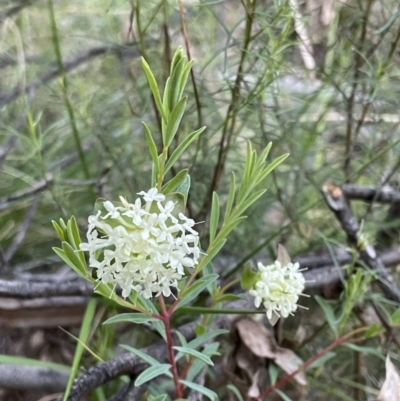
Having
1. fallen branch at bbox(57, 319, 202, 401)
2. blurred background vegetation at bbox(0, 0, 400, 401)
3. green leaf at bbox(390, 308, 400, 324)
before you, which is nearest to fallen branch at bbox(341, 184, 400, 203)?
blurred background vegetation at bbox(0, 0, 400, 401)

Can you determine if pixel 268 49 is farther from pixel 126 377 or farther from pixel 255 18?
pixel 126 377

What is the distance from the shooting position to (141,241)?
0.21 m

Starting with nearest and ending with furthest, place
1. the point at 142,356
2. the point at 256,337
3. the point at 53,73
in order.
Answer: the point at 142,356 < the point at 256,337 < the point at 53,73

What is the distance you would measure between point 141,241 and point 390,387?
0.28 meters

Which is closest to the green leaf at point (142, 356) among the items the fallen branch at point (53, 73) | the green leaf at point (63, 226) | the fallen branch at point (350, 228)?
the green leaf at point (63, 226)

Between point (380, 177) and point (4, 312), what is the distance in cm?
43

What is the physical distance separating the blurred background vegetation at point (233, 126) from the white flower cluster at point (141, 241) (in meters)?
0.21

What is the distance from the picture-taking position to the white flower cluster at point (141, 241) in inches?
8.1

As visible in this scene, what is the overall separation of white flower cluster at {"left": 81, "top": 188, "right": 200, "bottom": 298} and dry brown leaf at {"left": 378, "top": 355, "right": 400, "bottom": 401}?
0.80 ft

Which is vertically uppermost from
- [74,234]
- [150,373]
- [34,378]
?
[74,234]

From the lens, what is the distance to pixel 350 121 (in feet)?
1.69

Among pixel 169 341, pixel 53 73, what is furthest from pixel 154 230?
pixel 53 73

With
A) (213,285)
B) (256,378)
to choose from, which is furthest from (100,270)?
(256,378)

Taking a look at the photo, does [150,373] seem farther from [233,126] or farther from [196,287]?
[233,126]
